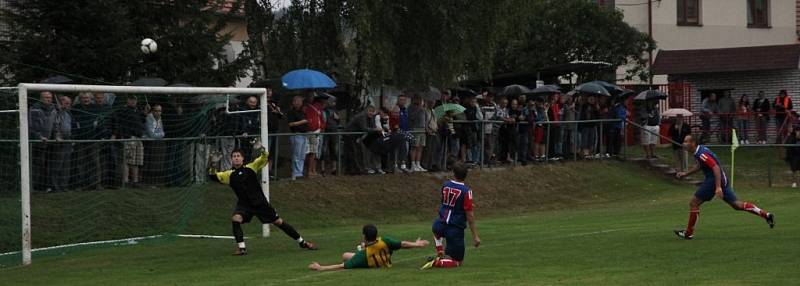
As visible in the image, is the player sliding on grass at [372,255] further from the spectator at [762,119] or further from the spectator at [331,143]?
the spectator at [762,119]

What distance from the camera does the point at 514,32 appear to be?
3466 centimetres

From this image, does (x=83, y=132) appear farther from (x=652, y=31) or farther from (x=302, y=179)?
(x=652, y=31)

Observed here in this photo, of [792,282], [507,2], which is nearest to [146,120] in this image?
[507,2]

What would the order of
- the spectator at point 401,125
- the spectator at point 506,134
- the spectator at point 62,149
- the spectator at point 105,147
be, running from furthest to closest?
1. the spectator at point 506,134
2. the spectator at point 401,125
3. the spectator at point 105,147
4. the spectator at point 62,149

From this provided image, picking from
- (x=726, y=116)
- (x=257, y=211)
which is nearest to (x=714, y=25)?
(x=726, y=116)

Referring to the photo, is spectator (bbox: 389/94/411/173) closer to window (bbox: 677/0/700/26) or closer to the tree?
the tree

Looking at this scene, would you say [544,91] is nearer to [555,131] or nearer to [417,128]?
[555,131]

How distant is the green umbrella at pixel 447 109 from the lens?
30922mm

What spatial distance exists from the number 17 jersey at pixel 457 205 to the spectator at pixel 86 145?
9045 mm

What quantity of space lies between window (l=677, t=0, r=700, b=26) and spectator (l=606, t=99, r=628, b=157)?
79.0 ft

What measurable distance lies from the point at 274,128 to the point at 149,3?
212 inches

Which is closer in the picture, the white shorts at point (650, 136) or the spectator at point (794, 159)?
the spectator at point (794, 159)

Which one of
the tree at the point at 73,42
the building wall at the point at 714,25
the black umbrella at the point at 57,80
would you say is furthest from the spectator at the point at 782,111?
the black umbrella at the point at 57,80

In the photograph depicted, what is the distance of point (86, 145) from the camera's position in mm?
23328
